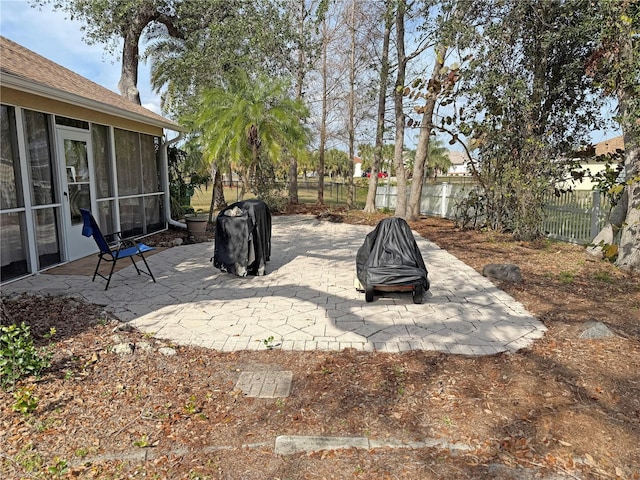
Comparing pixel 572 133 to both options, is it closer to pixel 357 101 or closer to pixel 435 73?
pixel 435 73

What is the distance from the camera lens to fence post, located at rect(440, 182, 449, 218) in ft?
48.7

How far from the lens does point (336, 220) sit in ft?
45.9

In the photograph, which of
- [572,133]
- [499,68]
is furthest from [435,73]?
[572,133]

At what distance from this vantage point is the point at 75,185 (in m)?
7.38

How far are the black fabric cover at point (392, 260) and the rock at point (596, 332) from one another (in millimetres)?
1738

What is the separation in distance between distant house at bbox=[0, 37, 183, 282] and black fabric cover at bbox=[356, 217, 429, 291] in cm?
504

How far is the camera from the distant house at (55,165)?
579 centimetres

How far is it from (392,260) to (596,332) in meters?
2.24

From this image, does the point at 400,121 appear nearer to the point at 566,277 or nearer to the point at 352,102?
the point at 352,102

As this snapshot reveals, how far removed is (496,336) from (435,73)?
10048 mm

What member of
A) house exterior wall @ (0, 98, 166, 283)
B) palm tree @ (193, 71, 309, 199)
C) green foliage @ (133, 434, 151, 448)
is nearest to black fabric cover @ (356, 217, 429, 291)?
green foliage @ (133, 434, 151, 448)

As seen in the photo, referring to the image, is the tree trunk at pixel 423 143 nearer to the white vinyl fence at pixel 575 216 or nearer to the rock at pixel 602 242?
the white vinyl fence at pixel 575 216

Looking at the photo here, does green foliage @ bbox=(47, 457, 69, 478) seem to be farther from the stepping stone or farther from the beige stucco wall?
the beige stucco wall

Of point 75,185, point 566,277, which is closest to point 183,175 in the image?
point 75,185
